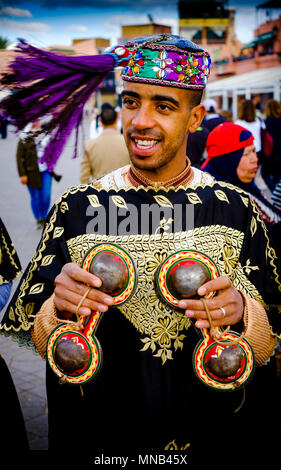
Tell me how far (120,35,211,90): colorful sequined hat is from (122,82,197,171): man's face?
31 mm

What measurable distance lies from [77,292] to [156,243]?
438 millimetres

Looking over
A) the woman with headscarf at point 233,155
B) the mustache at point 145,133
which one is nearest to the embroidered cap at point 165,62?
the mustache at point 145,133

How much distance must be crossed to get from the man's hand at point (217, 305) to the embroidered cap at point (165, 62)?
0.74 m

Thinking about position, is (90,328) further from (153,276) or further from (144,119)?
(144,119)

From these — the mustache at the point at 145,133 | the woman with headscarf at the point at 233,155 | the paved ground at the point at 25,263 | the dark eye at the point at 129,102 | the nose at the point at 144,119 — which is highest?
the dark eye at the point at 129,102

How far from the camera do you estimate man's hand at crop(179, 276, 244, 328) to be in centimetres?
149

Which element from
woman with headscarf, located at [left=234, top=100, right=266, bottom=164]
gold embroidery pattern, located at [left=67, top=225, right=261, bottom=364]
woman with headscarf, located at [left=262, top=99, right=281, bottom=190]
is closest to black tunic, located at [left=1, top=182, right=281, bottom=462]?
gold embroidery pattern, located at [left=67, top=225, right=261, bottom=364]

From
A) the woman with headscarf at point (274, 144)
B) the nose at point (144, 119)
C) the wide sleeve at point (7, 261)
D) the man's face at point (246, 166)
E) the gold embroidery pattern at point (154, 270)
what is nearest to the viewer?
the nose at point (144, 119)

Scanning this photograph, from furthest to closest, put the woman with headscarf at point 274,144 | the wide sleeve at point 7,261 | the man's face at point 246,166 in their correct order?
the woman with headscarf at point 274,144 < the man's face at point 246,166 < the wide sleeve at point 7,261

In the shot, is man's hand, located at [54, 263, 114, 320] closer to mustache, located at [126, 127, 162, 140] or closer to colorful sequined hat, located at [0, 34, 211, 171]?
mustache, located at [126, 127, 162, 140]

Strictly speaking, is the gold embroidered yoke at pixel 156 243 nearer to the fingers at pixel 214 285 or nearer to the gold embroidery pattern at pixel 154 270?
the gold embroidery pattern at pixel 154 270

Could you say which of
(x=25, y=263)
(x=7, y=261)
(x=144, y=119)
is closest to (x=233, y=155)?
(x=7, y=261)

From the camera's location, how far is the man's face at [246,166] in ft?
12.0
